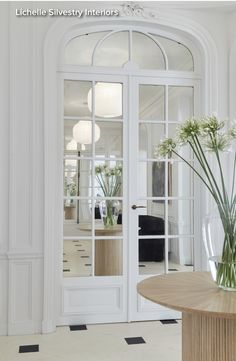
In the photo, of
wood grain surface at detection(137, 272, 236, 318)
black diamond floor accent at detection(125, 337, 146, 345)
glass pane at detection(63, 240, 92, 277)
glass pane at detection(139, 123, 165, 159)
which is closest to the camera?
wood grain surface at detection(137, 272, 236, 318)

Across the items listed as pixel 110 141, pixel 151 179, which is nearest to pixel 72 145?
pixel 110 141

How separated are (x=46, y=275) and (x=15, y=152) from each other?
45.5 inches

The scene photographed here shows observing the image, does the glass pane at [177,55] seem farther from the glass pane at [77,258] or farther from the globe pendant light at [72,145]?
the glass pane at [77,258]

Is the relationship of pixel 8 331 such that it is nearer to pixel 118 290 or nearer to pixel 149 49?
pixel 118 290

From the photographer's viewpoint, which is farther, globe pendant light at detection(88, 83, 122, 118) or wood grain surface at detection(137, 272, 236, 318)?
globe pendant light at detection(88, 83, 122, 118)

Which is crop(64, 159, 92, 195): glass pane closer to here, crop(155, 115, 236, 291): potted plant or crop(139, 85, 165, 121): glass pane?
crop(139, 85, 165, 121): glass pane

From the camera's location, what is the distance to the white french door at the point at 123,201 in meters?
3.75

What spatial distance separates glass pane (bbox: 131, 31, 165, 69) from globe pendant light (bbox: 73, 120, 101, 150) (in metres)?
0.81

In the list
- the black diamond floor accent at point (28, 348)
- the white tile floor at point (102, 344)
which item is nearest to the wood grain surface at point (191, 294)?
the white tile floor at point (102, 344)

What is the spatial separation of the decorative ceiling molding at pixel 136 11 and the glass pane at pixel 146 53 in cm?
20

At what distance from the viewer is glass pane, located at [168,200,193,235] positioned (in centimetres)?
396

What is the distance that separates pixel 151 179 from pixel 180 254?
0.83 m

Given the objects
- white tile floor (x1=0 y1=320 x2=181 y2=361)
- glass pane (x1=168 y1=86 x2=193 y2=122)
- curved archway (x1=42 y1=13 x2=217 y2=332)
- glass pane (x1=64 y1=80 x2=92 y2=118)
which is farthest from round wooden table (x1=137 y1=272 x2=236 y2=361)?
glass pane (x1=168 y1=86 x2=193 y2=122)

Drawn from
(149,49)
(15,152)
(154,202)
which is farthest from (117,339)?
(149,49)
